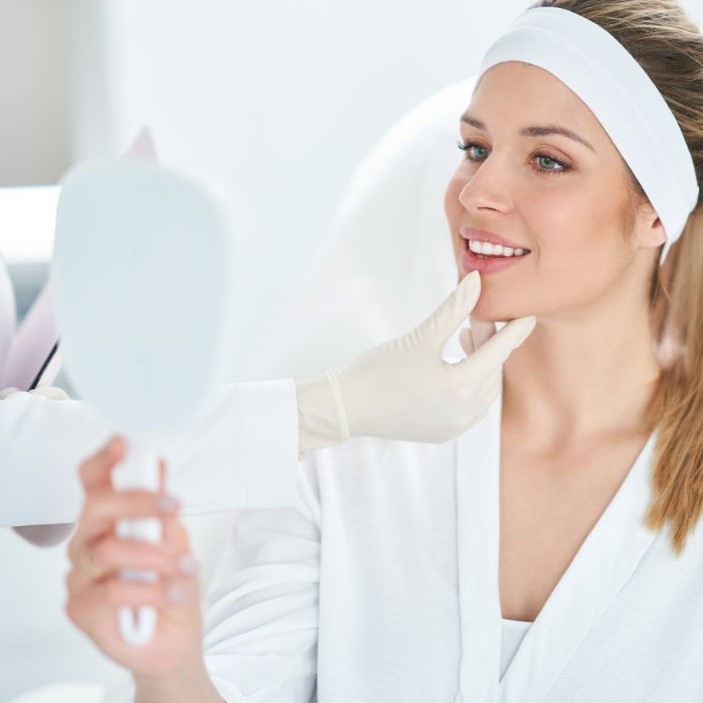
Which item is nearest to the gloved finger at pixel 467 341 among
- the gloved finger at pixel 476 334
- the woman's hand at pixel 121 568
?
the gloved finger at pixel 476 334

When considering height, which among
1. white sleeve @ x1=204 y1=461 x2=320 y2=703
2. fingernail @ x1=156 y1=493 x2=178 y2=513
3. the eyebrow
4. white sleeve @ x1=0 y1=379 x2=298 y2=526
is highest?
the eyebrow

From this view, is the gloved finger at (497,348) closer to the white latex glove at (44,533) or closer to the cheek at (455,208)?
the cheek at (455,208)

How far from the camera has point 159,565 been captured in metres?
0.80

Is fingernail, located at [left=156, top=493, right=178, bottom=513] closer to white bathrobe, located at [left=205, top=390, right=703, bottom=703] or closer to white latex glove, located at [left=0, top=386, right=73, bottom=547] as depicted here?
white bathrobe, located at [left=205, top=390, right=703, bottom=703]

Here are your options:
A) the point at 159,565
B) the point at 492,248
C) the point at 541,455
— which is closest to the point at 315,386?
the point at 492,248

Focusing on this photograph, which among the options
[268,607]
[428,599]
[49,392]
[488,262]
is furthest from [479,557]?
[49,392]

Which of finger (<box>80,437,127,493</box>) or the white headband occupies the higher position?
the white headband

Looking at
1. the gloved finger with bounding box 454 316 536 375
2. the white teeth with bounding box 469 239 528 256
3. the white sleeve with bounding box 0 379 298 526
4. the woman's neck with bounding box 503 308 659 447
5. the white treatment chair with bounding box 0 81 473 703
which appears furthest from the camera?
the white treatment chair with bounding box 0 81 473 703

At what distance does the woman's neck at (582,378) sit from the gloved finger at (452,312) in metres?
0.21

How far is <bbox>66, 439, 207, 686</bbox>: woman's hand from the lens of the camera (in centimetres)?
81

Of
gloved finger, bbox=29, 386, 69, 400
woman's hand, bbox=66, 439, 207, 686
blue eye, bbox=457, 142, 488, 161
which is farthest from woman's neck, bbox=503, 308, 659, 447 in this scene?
woman's hand, bbox=66, 439, 207, 686

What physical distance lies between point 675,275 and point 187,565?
1.01 metres

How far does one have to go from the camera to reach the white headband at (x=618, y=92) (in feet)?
4.73

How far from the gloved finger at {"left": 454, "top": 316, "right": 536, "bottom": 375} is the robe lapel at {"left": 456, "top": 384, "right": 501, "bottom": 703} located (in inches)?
8.8
